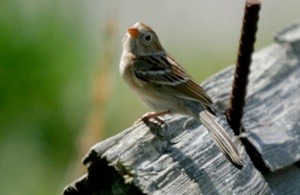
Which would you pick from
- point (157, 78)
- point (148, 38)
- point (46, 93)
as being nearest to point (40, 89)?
point (46, 93)

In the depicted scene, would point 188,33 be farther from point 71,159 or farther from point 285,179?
point 285,179

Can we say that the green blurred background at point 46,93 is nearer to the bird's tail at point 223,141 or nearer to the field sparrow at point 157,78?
the field sparrow at point 157,78

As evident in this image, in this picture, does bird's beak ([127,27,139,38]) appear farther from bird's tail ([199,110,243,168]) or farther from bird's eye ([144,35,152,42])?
bird's tail ([199,110,243,168])

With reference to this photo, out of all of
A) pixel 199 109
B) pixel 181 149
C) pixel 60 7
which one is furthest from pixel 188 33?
pixel 181 149

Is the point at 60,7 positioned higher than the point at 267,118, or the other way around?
the point at 60,7

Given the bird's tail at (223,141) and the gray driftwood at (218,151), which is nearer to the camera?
the gray driftwood at (218,151)

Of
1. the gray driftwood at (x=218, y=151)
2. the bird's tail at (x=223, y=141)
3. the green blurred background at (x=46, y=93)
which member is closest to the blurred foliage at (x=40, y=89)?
the green blurred background at (x=46, y=93)
